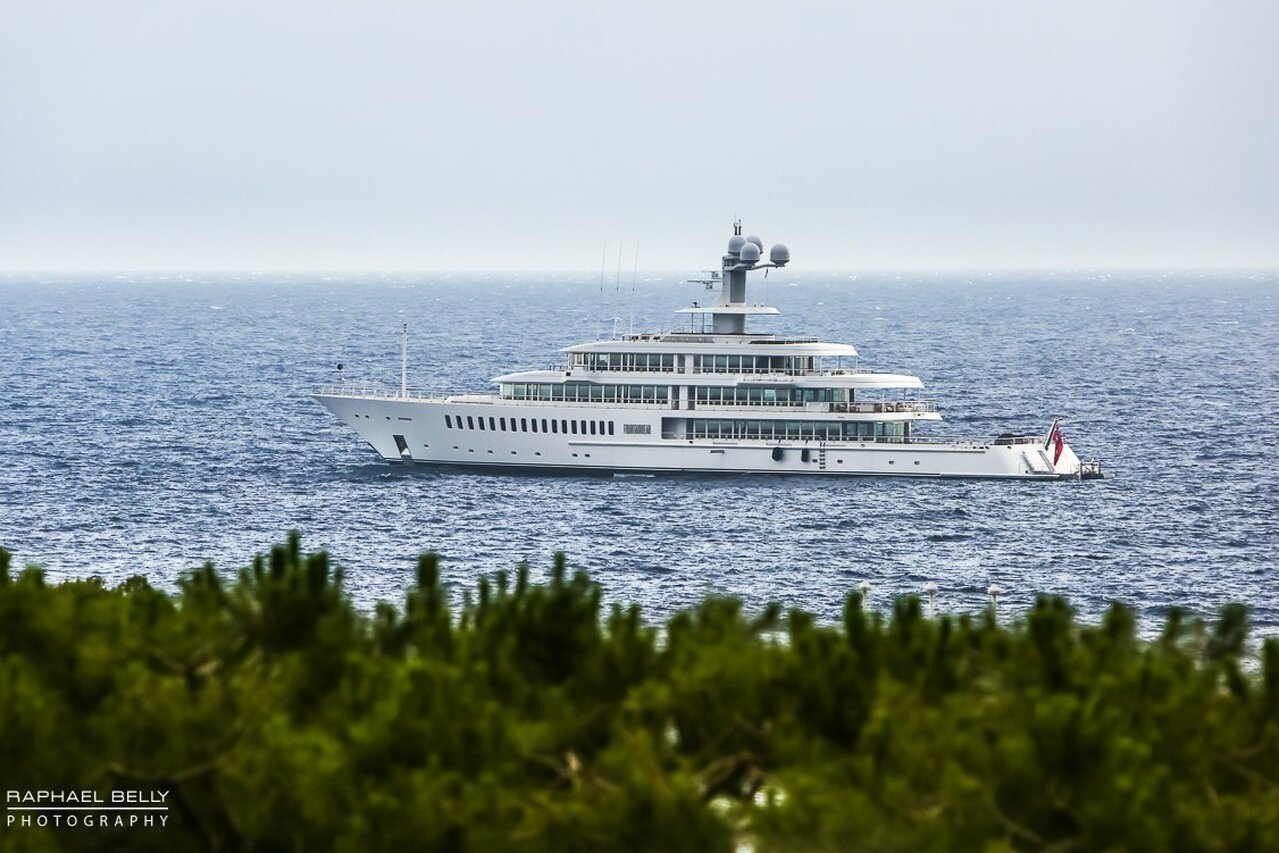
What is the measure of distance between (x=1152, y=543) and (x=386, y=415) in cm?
3334

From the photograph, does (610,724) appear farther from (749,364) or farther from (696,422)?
(749,364)

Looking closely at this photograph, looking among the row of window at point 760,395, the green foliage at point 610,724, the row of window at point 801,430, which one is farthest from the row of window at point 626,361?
the green foliage at point 610,724

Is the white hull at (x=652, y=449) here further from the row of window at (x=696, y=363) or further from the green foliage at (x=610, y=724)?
the green foliage at (x=610, y=724)

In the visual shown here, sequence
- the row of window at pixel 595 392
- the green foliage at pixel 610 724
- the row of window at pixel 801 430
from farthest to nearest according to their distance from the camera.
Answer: the row of window at pixel 595 392
the row of window at pixel 801 430
the green foliage at pixel 610 724

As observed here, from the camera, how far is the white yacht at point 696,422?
78.9m

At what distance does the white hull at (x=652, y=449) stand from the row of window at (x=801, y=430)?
1.27 ft

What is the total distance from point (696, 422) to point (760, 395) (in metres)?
3.01

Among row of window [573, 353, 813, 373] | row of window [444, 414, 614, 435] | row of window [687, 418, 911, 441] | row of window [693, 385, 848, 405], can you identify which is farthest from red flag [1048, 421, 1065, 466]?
row of window [444, 414, 614, 435]

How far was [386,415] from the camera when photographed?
80.8 m

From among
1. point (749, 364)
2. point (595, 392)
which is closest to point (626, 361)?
point (595, 392)

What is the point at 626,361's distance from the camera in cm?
8075

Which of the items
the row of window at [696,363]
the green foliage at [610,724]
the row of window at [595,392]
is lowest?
the row of window at [595,392]

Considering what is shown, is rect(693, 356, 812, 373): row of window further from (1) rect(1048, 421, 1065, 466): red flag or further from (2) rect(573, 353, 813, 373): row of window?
(1) rect(1048, 421, 1065, 466): red flag

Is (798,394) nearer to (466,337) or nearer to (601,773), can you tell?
(601,773)
